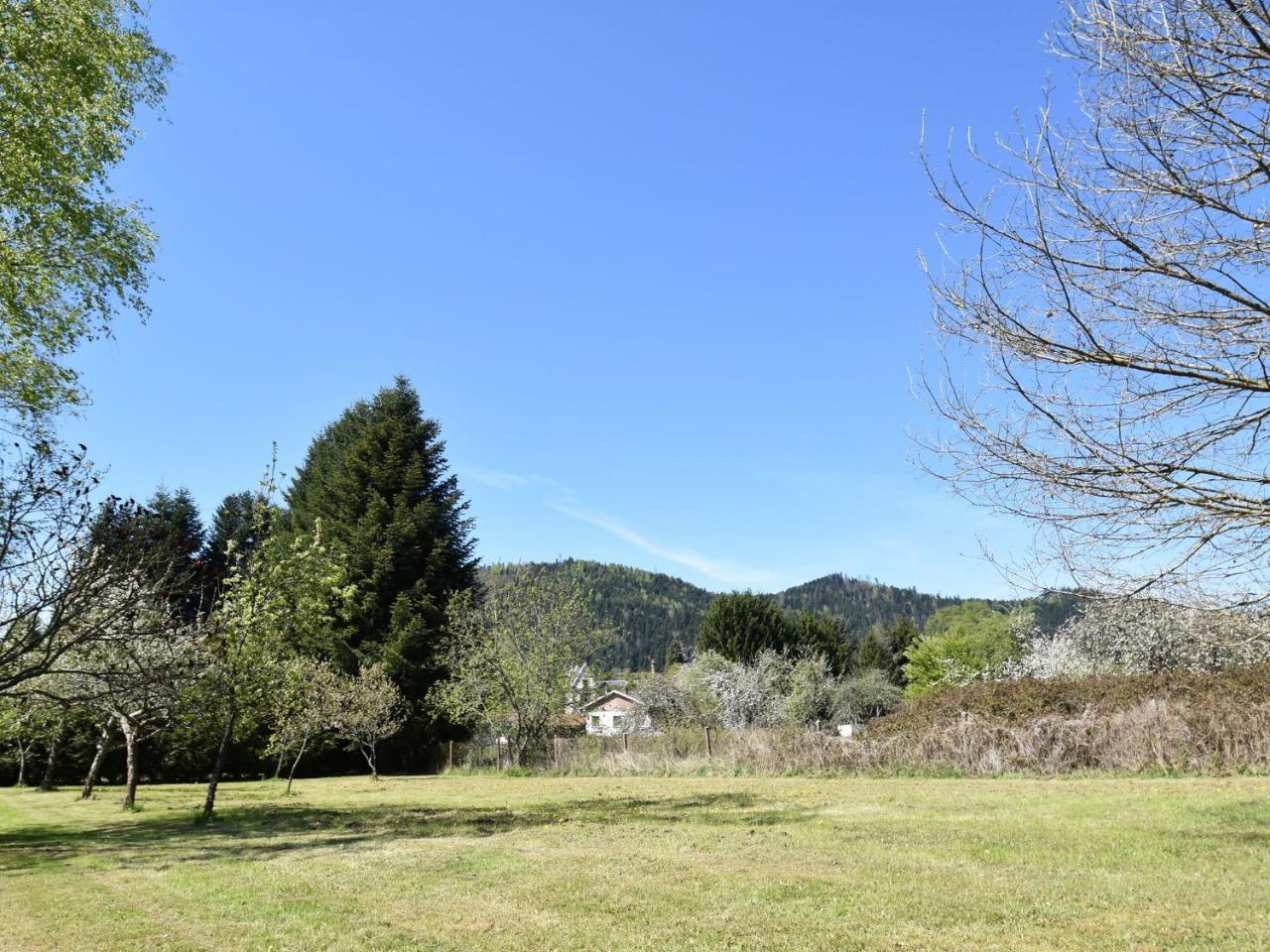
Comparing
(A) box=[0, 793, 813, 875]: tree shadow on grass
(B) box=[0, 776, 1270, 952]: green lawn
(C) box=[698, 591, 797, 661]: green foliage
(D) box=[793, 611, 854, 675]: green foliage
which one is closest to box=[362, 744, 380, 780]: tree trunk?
(A) box=[0, 793, 813, 875]: tree shadow on grass

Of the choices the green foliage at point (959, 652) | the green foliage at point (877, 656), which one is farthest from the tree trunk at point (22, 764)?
the green foliage at point (877, 656)

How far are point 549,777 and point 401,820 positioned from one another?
11201 mm

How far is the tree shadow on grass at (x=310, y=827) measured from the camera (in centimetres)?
1061

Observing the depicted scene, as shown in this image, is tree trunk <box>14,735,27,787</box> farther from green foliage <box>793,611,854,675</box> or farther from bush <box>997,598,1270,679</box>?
green foliage <box>793,611,854,675</box>

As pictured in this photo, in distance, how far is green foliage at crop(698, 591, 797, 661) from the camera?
58906 millimetres

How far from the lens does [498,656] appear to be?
28.8 meters

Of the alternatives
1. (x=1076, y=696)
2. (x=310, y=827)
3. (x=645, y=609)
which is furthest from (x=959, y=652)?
(x=645, y=609)

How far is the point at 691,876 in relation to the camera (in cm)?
768

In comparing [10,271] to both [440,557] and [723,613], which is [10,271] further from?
[723,613]

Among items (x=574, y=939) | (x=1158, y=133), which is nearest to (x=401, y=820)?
(x=574, y=939)

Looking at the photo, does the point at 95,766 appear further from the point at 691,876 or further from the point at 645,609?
the point at 645,609

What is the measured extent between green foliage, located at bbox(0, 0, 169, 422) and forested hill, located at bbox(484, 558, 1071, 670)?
99444 mm

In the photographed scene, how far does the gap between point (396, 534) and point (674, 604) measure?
121546mm

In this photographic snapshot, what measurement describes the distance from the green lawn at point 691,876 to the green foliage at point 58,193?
5.80 metres
